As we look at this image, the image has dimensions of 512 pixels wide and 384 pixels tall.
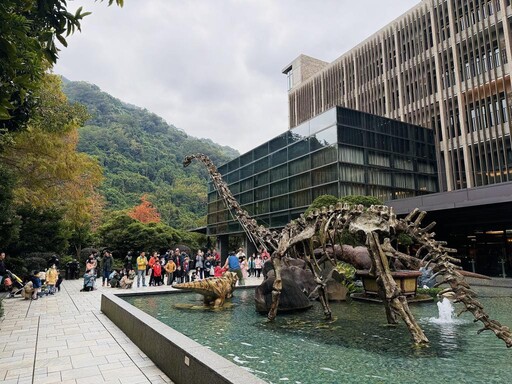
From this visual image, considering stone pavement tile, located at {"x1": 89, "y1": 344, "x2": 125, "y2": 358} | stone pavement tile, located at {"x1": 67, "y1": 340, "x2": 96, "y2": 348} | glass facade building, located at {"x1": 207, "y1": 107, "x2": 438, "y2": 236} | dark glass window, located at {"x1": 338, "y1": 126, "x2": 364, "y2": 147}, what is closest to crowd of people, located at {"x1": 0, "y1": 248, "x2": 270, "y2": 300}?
stone pavement tile, located at {"x1": 67, "y1": 340, "x2": 96, "y2": 348}

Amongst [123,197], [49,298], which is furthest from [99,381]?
[123,197]

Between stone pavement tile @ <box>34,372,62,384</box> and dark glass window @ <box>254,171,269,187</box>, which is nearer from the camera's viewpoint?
stone pavement tile @ <box>34,372,62,384</box>

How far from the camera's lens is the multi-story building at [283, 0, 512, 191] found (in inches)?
1143

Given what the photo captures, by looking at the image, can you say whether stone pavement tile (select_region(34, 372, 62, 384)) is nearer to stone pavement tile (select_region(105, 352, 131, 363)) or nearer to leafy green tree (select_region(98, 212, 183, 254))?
stone pavement tile (select_region(105, 352, 131, 363))

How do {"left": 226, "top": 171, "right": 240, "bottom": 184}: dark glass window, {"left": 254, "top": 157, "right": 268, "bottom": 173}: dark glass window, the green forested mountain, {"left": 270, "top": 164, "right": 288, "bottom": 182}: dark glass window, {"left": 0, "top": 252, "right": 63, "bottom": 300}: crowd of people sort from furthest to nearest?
the green forested mountain → {"left": 226, "top": 171, "right": 240, "bottom": 184}: dark glass window → {"left": 254, "top": 157, "right": 268, "bottom": 173}: dark glass window → {"left": 270, "top": 164, "right": 288, "bottom": 182}: dark glass window → {"left": 0, "top": 252, "right": 63, "bottom": 300}: crowd of people

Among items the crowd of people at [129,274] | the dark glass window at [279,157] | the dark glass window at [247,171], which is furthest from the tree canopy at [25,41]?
the dark glass window at [247,171]

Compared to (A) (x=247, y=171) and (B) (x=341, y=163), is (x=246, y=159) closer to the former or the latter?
(A) (x=247, y=171)

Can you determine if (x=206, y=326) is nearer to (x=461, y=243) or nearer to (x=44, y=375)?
(x=44, y=375)

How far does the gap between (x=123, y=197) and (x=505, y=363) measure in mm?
57454

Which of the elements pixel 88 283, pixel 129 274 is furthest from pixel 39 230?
pixel 88 283

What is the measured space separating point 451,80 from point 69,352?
36.2m

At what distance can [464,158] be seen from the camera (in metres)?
31.4

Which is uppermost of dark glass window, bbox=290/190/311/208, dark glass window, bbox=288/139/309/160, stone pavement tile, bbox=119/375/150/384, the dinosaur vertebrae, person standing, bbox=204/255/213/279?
dark glass window, bbox=288/139/309/160

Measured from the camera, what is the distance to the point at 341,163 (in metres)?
27.5
